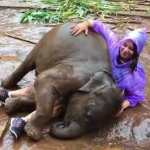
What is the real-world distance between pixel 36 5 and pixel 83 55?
451cm

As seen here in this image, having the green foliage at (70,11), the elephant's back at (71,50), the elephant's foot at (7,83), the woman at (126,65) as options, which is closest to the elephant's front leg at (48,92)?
the elephant's back at (71,50)

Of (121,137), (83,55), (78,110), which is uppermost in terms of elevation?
(83,55)

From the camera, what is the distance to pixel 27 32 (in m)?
8.40

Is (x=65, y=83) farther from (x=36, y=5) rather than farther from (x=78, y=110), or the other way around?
(x=36, y=5)

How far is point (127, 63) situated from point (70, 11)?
13.3 ft

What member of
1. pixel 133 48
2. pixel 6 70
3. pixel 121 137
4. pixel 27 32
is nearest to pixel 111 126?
pixel 121 137

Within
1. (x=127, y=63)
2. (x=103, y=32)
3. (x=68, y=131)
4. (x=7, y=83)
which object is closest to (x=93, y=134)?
(x=68, y=131)

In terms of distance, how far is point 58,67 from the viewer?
550 cm

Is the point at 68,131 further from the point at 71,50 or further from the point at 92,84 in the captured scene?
the point at 71,50

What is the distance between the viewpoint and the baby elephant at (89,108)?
5.04 m

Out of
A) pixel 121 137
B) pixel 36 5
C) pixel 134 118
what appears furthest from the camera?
pixel 36 5

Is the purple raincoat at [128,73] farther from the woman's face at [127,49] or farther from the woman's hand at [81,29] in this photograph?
the woman's hand at [81,29]

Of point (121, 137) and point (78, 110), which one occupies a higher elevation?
point (78, 110)

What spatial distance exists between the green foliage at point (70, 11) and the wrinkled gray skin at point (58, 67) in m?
3.06
